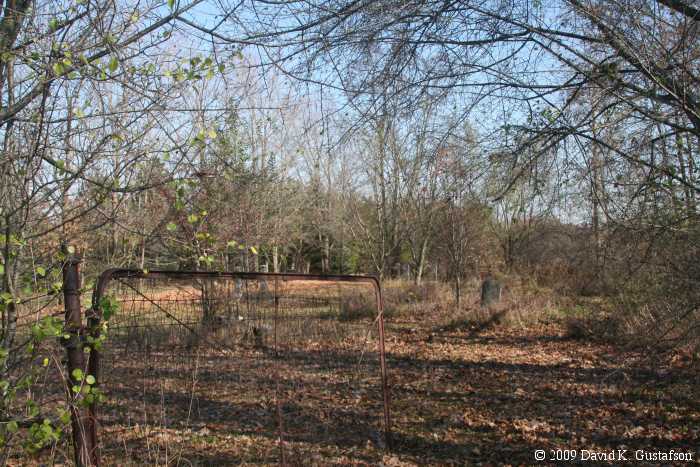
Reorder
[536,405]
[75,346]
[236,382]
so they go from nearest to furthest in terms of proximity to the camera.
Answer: [75,346]
[536,405]
[236,382]

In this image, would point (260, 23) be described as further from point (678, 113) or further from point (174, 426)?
point (174, 426)

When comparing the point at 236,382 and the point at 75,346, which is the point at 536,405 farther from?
the point at 75,346

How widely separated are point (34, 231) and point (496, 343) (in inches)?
348

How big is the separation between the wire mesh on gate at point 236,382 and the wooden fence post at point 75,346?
311 mm

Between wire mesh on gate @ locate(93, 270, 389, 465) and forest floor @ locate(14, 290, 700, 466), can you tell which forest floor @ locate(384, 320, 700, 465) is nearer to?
forest floor @ locate(14, 290, 700, 466)

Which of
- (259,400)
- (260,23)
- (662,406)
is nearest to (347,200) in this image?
(259,400)

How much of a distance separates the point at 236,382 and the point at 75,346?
5.08 metres

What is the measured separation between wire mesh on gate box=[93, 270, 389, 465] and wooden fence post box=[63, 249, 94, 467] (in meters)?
0.31

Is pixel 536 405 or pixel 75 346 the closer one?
pixel 75 346

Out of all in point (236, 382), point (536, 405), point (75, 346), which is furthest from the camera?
point (236, 382)

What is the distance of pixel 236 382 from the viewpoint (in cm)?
747

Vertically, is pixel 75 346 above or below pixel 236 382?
above

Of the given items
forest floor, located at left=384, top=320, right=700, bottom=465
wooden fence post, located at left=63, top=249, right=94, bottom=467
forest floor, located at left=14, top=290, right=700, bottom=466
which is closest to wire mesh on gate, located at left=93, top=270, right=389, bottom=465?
forest floor, located at left=14, top=290, right=700, bottom=466

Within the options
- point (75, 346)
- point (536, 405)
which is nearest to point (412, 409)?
point (536, 405)
